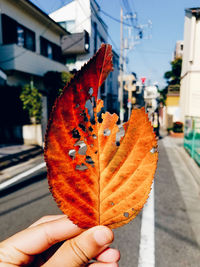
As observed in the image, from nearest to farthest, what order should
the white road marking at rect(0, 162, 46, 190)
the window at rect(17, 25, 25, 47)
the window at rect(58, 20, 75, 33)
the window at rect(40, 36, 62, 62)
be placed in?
1. the window at rect(58, 20, 75, 33)
2. the white road marking at rect(0, 162, 46, 190)
3. the window at rect(17, 25, 25, 47)
4. the window at rect(40, 36, 62, 62)

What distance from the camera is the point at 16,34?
9.91 m

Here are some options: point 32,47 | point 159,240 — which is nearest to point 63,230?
point 159,240

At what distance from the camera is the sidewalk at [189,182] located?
3446 mm

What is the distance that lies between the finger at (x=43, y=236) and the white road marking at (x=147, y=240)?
6.96 feet

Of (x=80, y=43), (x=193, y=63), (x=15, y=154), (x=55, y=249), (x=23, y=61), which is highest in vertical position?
(x=193, y=63)

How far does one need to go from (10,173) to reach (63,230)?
558cm

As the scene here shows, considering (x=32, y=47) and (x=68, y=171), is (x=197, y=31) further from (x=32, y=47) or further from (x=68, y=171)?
(x=68, y=171)

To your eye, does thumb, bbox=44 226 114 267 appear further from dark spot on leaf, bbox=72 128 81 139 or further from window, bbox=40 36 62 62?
window, bbox=40 36 62 62

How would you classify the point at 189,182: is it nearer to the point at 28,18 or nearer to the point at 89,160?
the point at 89,160

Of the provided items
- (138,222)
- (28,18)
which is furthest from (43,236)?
(28,18)

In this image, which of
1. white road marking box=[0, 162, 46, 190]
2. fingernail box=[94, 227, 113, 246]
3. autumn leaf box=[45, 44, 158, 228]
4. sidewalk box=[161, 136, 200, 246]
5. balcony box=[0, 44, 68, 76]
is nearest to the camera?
autumn leaf box=[45, 44, 158, 228]

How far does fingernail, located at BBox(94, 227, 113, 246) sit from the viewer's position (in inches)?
24.4

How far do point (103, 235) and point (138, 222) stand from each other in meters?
3.00

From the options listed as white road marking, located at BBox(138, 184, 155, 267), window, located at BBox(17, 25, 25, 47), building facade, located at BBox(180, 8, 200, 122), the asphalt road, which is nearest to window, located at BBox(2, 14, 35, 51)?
window, located at BBox(17, 25, 25, 47)
